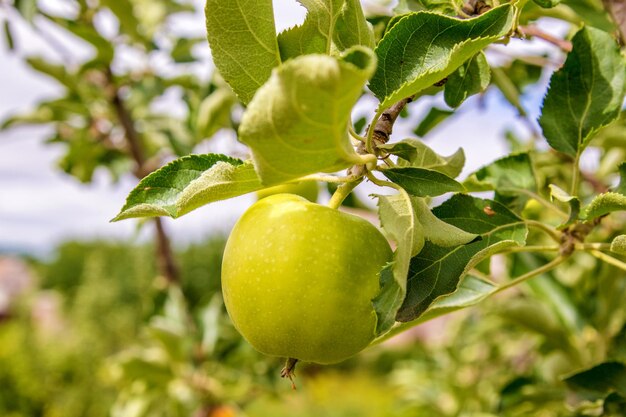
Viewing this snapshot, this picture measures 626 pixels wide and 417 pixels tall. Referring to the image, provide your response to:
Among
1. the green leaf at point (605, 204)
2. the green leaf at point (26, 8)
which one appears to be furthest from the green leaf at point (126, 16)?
the green leaf at point (605, 204)

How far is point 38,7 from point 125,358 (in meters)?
0.82

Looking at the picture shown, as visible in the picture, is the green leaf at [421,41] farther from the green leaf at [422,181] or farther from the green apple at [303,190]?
the green apple at [303,190]

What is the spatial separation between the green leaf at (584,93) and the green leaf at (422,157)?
122mm

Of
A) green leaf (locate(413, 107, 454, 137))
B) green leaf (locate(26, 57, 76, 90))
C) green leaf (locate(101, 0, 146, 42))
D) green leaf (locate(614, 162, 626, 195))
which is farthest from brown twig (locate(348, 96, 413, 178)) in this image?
green leaf (locate(26, 57, 76, 90))

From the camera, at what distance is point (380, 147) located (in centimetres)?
47

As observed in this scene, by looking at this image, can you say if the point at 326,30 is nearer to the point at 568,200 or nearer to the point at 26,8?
the point at 568,200

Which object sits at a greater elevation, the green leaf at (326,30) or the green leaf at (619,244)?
the green leaf at (326,30)

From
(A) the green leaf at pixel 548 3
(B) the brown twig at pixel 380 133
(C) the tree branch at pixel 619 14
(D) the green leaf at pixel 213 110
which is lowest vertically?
(D) the green leaf at pixel 213 110

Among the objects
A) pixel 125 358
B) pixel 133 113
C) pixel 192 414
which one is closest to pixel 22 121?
pixel 133 113

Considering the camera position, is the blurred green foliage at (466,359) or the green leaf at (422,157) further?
the blurred green foliage at (466,359)

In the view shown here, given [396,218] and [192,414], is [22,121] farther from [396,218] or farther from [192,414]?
[396,218]

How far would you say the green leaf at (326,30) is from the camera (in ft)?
1.48

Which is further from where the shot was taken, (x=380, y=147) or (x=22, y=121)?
(x=22, y=121)

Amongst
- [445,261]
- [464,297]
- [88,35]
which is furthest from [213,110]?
[445,261]
